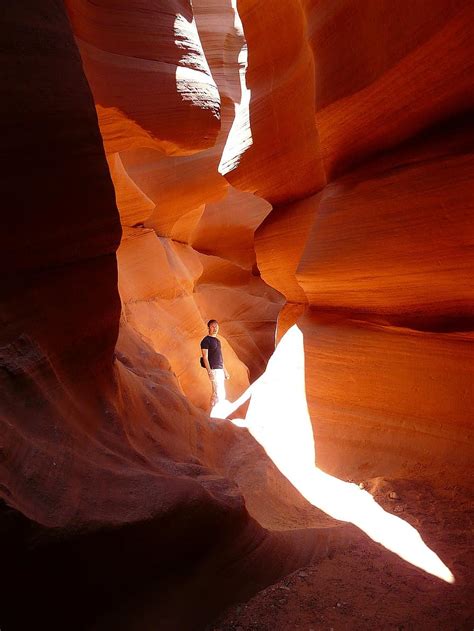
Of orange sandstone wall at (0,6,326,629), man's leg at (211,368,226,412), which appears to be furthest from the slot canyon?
man's leg at (211,368,226,412)

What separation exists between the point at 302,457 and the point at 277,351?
4.77 feet

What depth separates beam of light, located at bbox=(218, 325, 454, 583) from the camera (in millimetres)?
2529

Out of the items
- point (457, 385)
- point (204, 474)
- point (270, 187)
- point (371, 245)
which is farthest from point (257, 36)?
point (204, 474)

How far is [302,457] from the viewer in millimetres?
4293

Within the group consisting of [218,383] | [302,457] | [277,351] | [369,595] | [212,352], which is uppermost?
[369,595]

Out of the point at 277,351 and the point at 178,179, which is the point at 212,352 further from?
the point at 178,179

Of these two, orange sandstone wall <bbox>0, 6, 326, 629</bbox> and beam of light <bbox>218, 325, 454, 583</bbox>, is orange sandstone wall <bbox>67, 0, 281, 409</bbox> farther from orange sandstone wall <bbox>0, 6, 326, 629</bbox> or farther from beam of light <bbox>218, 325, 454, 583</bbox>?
beam of light <bbox>218, 325, 454, 583</bbox>

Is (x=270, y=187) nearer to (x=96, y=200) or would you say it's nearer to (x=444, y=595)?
(x=96, y=200)

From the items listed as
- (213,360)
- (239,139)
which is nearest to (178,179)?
(239,139)

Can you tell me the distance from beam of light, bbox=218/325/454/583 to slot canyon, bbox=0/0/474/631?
2 centimetres

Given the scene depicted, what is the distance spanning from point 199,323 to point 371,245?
267 inches

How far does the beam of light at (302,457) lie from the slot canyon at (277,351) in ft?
0.08

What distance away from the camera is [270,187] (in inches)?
223

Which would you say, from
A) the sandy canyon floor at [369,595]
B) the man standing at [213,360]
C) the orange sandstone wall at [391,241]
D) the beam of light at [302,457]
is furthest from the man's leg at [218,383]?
the sandy canyon floor at [369,595]
